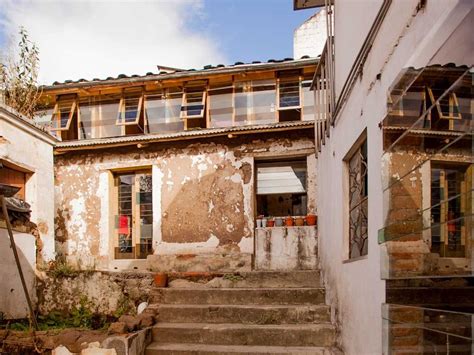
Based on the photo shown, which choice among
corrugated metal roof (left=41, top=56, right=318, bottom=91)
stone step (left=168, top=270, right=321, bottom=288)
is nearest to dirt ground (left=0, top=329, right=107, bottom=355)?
stone step (left=168, top=270, right=321, bottom=288)

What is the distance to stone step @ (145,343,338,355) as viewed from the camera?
499cm

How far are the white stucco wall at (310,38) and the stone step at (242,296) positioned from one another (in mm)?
6087

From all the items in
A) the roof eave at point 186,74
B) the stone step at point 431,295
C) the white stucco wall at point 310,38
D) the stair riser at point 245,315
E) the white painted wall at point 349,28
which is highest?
the white stucco wall at point 310,38

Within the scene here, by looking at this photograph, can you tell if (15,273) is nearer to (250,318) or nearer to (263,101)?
(250,318)

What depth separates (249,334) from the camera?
5.36 meters

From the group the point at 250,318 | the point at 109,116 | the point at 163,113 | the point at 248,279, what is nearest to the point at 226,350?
the point at 250,318

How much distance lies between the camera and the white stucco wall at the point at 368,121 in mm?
2307

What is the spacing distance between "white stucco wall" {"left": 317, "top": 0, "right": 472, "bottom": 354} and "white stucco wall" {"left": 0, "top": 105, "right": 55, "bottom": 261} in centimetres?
448

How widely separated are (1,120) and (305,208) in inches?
224

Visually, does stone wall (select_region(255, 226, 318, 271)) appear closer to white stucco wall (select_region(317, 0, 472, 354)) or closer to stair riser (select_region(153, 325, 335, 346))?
white stucco wall (select_region(317, 0, 472, 354))

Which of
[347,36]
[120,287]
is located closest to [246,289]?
[120,287]

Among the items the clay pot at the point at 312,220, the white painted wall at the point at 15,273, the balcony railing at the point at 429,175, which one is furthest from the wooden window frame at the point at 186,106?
the balcony railing at the point at 429,175

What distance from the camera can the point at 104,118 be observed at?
31.2ft

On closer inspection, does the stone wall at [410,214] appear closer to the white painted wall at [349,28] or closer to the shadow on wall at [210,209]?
the white painted wall at [349,28]
